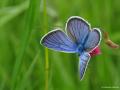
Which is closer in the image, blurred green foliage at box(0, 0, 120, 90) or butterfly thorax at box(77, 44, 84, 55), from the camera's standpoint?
butterfly thorax at box(77, 44, 84, 55)

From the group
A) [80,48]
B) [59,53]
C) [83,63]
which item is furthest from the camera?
[59,53]

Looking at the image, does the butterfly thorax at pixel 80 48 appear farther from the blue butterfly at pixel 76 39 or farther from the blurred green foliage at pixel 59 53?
the blurred green foliage at pixel 59 53

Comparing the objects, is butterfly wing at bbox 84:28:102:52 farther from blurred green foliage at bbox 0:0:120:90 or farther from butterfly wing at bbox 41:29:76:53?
blurred green foliage at bbox 0:0:120:90

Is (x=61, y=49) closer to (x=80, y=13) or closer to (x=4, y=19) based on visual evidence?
(x=4, y=19)

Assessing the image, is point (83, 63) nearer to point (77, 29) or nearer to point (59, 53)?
point (77, 29)

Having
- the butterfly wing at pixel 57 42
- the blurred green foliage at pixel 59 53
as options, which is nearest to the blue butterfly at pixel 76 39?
the butterfly wing at pixel 57 42

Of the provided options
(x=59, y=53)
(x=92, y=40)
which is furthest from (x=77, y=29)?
(x=59, y=53)

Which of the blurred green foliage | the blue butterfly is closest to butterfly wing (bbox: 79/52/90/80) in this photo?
the blue butterfly
